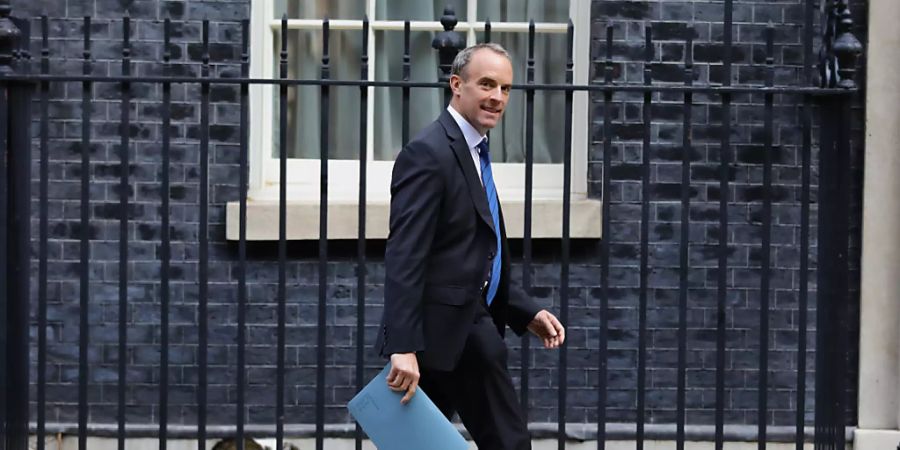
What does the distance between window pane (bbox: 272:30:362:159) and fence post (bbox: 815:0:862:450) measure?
2.62 meters

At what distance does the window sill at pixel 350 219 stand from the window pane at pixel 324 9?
3.36ft

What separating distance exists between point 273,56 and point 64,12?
1026 mm

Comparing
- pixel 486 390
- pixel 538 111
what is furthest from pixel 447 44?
pixel 538 111

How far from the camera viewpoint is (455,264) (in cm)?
475

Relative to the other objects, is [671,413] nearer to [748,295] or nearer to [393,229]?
[748,295]

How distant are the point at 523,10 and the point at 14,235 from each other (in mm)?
2952

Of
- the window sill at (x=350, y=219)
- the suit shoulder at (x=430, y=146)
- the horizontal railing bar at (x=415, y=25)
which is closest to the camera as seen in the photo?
the suit shoulder at (x=430, y=146)

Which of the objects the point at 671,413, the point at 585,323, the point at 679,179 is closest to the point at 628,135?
the point at 679,179

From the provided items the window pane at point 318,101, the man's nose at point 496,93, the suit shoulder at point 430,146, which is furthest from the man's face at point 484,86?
the window pane at point 318,101

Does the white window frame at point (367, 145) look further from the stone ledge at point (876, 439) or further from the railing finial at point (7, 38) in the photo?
the stone ledge at point (876, 439)

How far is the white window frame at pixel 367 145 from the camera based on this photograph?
288 inches

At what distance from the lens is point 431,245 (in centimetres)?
471

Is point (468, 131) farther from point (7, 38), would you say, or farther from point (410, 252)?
point (7, 38)

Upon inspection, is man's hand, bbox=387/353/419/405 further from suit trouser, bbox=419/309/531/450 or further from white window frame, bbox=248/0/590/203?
white window frame, bbox=248/0/590/203
